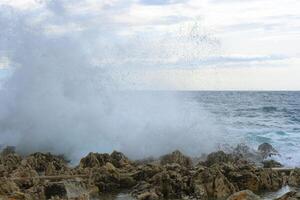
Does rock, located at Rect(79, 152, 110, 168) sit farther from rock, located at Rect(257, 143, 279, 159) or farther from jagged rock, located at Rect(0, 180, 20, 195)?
rock, located at Rect(257, 143, 279, 159)

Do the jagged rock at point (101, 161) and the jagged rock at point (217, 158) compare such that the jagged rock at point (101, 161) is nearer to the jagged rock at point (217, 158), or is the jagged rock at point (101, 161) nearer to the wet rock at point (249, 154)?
the jagged rock at point (217, 158)

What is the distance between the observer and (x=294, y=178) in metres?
13.6

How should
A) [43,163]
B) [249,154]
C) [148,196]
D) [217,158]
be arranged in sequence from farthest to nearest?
[249,154]
[43,163]
[217,158]
[148,196]

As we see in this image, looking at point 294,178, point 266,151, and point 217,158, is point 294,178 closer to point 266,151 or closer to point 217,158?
point 217,158

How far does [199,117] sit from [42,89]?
7126 mm

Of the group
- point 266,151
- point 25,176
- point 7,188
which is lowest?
point 266,151

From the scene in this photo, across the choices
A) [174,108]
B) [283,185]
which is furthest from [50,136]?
[283,185]

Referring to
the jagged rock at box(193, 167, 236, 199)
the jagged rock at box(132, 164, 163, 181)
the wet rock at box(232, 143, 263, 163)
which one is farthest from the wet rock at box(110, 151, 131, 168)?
the wet rock at box(232, 143, 263, 163)

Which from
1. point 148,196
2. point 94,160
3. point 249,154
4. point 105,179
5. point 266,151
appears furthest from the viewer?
point 266,151

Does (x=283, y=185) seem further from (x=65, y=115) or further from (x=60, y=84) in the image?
(x=60, y=84)

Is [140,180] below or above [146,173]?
below

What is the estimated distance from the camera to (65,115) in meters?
21.8

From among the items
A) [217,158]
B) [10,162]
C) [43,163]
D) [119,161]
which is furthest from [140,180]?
[10,162]

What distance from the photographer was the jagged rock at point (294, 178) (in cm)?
1334
